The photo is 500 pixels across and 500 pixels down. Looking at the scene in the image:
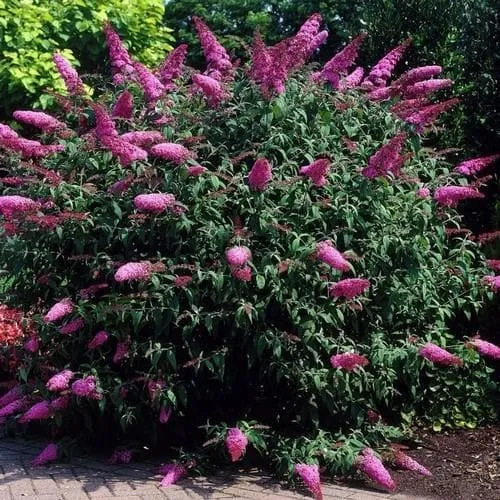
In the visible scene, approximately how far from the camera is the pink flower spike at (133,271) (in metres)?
4.56

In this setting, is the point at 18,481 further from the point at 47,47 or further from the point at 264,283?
the point at 47,47

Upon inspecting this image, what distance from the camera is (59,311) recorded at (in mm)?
4832

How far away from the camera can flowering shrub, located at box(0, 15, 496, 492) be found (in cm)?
483

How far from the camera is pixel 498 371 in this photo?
6.36 m

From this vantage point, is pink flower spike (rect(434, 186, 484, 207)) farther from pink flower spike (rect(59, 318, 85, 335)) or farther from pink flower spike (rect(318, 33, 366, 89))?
pink flower spike (rect(59, 318, 85, 335))

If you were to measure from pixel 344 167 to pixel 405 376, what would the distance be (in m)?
1.33

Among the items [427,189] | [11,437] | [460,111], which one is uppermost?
[460,111]

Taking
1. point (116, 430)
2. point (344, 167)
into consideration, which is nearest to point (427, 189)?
point (344, 167)

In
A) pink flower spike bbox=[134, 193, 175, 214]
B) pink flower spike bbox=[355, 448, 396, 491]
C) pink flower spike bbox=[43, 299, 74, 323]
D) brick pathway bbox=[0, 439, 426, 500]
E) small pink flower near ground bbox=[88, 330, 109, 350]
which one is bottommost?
brick pathway bbox=[0, 439, 426, 500]

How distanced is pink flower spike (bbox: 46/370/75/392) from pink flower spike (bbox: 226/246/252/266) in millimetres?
1152

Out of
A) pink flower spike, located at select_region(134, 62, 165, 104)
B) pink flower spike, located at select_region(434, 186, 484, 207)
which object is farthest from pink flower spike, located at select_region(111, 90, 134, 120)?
pink flower spike, located at select_region(434, 186, 484, 207)

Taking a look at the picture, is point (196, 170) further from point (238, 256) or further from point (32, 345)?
point (32, 345)

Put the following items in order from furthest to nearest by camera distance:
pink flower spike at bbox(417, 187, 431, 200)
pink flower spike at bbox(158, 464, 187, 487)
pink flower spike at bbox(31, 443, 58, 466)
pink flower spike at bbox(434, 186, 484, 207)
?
1. pink flower spike at bbox(417, 187, 431, 200)
2. pink flower spike at bbox(434, 186, 484, 207)
3. pink flower spike at bbox(31, 443, 58, 466)
4. pink flower spike at bbox(158, 464, 187, 487)

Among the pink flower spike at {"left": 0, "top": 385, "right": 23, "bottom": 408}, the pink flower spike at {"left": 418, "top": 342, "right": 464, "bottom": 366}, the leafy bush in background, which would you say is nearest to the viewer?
the pink flower spike at {"left": 418, "top": 342, "right": 464, "bottom": 366}
